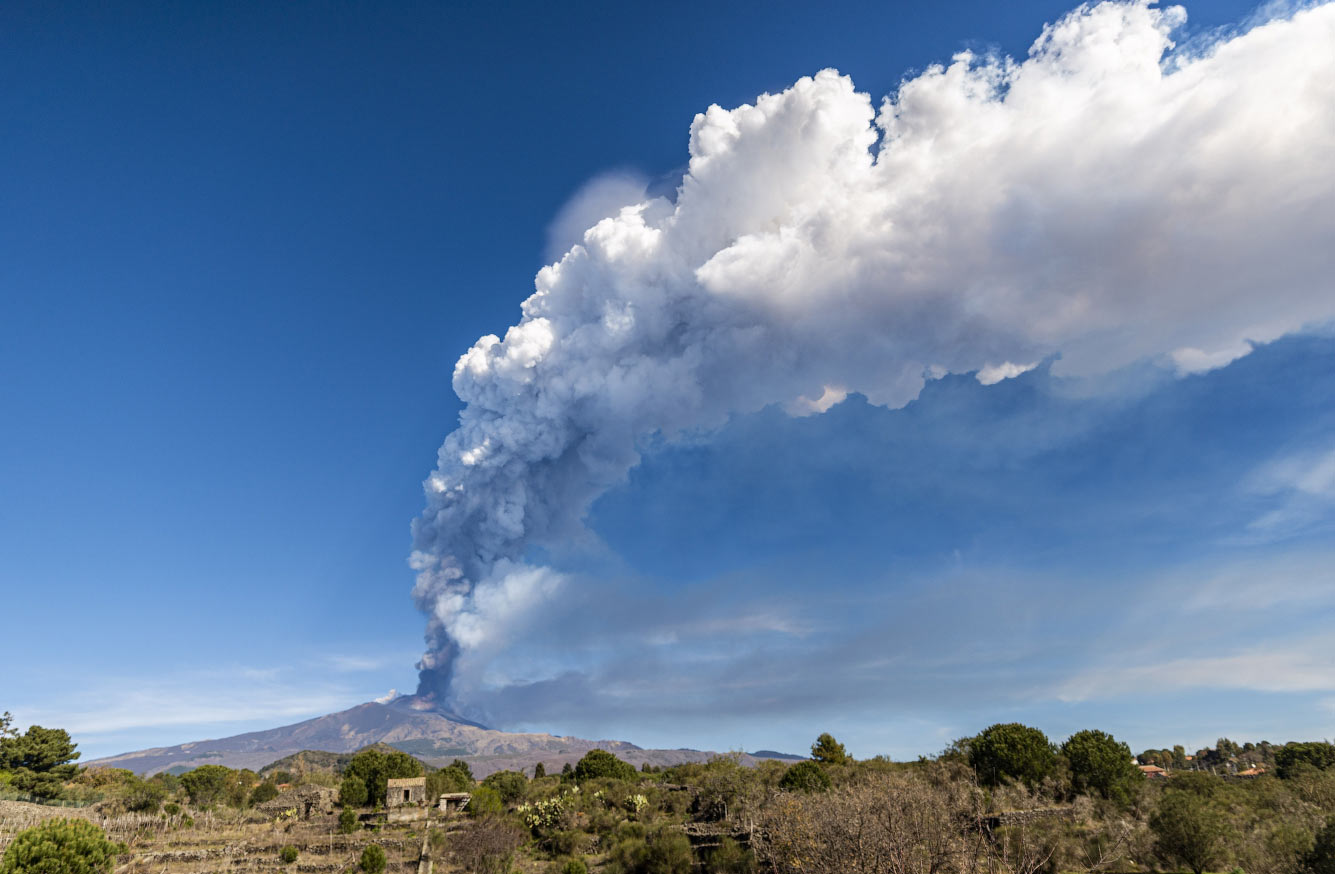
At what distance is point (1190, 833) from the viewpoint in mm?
32281

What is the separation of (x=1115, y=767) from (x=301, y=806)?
237 feet

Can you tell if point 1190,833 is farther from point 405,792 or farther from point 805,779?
point 405,792

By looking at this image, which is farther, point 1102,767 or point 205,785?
point 205,785

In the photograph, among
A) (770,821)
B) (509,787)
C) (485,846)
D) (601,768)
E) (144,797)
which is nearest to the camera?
(770,821)

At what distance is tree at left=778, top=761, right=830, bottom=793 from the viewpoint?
1774 inches

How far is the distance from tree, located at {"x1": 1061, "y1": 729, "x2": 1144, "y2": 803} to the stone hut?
57.0 metres

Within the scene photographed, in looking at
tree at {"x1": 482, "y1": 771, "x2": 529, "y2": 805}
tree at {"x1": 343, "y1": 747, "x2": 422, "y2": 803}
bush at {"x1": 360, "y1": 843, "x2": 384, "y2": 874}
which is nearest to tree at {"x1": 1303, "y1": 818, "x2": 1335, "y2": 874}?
bush at {"x1": 360, "y1": 843, "x2": 384, "y2": 874}

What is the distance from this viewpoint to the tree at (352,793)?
6512 centimetres

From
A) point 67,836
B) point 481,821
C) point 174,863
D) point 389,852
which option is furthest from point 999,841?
point 174,863

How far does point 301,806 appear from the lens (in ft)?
195

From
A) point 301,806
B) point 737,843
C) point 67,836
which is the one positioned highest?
point 67,836

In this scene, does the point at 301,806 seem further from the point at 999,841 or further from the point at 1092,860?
the point at 1092,860

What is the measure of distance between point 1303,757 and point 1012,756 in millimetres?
40700

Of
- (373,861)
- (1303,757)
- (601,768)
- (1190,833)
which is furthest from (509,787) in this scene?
(1303,757)
